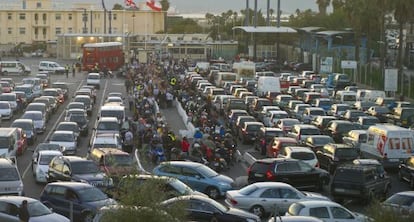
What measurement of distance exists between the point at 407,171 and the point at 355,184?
4.13 m

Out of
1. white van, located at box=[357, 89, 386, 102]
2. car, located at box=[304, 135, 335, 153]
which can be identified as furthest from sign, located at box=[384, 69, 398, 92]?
car, located at box=[304, 135, 335, 153]

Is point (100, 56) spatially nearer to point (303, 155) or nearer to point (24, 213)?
point (303, 155)

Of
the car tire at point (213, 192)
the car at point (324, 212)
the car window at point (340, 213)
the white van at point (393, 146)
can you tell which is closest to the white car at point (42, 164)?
the car tire at point (213, 192)

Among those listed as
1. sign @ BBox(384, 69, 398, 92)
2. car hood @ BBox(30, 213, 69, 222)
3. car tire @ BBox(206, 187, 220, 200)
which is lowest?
car tire @ BBox(206, 187, 220, 200)

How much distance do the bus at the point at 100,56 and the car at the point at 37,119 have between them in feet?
150

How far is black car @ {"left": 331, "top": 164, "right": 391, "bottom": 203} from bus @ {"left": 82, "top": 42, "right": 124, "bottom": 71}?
64.7m

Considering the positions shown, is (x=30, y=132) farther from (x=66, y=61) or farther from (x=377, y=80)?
(x=66, y=61)

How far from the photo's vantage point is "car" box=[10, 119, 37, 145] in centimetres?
3828

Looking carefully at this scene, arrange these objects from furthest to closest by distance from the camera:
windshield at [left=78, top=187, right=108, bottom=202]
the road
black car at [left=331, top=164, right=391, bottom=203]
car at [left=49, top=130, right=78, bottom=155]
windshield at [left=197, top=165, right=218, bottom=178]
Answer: car at [left=49, top=130, right=78, bottom=155] → the road → windshield at [left=197, top=165, right=218, bottom=178] → black car at [left=331, top=164, right=391, bottom=203] → windshield at [left=78, top=187, right=108, bottom=202]

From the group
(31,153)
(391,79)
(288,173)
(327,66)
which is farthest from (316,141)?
(327,66)

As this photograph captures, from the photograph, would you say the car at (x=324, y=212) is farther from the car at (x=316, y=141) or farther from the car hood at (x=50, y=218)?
the car at (x=316, y=141)

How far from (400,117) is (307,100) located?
10.2m

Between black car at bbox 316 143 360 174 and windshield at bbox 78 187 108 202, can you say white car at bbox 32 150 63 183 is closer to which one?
windshield at bbox 78 187 108 202

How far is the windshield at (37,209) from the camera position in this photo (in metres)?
20.1
